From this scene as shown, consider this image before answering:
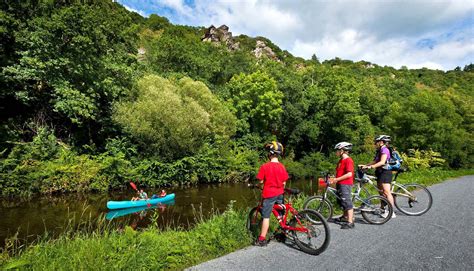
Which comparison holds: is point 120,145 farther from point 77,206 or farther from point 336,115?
point 336,115

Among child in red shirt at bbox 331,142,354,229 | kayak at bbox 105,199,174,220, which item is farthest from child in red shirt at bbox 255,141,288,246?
kayak at bbox 105,199,174,220

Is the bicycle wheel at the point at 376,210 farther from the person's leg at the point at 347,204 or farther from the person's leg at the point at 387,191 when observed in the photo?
the person's leg at the point at 347,204

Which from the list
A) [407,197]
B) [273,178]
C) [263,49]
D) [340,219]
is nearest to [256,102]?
[407,197]

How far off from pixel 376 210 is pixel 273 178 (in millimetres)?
3144

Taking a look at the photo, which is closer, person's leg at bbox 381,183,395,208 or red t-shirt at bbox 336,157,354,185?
red t-shirt at bbox 336,157,354,185

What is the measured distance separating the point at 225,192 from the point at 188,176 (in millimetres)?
3576

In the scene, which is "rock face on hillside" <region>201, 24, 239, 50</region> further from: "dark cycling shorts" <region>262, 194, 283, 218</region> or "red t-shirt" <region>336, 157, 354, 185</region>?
"dark cycling shorts" <region>262, 194, 283, 218</region>

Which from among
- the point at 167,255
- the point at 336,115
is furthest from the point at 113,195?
the point at 336,115

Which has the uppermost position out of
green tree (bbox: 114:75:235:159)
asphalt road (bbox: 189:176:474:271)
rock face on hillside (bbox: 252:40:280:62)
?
rock face on hillside (bbox: 252:40:280:62)

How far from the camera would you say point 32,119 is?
69.6 ft

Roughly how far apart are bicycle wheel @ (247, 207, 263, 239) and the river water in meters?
3.43

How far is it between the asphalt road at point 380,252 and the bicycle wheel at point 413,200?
38.4 inches

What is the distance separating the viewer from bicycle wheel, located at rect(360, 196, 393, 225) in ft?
21.6

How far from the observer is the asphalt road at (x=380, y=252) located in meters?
4.25
